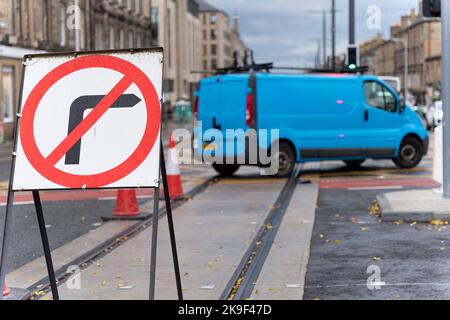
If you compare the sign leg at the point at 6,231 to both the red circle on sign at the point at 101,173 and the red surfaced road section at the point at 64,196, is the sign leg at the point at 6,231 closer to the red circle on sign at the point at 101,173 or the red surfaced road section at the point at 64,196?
the red circle on sign at the point at 101,173

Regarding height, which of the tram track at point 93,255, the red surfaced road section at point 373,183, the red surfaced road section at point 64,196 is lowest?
the tram track at point 93,255

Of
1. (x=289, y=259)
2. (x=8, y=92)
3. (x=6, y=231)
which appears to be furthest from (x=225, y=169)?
(x=8, y=92)

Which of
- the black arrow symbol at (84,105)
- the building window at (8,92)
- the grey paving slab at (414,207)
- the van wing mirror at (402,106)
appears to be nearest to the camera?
the black arrow symbol at (84,105)

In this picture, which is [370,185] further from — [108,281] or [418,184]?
[108,281]

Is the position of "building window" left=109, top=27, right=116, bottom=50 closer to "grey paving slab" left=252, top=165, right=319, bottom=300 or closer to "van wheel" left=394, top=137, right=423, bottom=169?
"van wheel" left=394, top=137, right=423, bottom=169

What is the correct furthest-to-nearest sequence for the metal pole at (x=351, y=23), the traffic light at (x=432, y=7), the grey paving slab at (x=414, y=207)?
1. the metal pole at (x=351, y=23)
2. the traffic light at (x=432, y=7)
3. the grey paving slab at (x=414, y=207)

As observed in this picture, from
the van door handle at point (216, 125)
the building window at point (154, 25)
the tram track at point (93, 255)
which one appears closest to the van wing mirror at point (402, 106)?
the van door handle at point (216, 125)

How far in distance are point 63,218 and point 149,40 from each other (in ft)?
178

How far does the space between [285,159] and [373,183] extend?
7.56ft

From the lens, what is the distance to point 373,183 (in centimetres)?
1703

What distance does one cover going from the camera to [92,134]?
5.21 m

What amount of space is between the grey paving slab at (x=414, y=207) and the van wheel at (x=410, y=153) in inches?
275

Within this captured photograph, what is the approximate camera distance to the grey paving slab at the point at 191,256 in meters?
7.38

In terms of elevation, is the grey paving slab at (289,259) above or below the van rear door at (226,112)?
below
